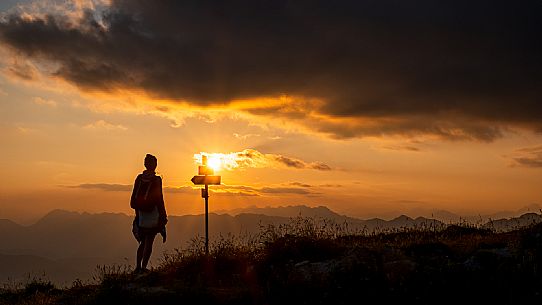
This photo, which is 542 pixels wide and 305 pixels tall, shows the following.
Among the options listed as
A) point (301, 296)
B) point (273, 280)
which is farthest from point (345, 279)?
point (273, 280)

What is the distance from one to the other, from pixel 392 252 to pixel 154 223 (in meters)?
5.75

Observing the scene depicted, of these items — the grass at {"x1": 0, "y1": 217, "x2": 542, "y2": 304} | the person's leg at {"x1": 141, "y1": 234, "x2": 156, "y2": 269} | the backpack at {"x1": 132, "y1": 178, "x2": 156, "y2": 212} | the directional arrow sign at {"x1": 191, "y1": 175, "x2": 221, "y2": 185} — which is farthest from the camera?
the directional arrow sign at {"x1": 191, "y1": 175, "x2": 221, "y2": 185}

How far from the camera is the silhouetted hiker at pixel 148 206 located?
41.1ft

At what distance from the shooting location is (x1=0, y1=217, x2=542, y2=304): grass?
8328 millimetres

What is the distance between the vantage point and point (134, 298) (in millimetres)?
9469

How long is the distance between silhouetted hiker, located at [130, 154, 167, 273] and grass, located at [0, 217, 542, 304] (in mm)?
833

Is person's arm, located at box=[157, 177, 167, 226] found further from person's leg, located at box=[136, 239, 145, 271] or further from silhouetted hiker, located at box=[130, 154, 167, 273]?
person's leg, located at box=[136, 239, 145, 271]

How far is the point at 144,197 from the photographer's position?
12.5 metres

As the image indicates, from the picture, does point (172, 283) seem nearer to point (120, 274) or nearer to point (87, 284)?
point (120, 274)

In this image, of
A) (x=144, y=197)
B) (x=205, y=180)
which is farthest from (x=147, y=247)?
(x=205, y=180)

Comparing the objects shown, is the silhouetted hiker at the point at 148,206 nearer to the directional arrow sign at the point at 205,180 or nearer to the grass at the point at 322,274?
the grass at the point at 322,274

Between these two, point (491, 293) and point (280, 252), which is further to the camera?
point (280, 252)

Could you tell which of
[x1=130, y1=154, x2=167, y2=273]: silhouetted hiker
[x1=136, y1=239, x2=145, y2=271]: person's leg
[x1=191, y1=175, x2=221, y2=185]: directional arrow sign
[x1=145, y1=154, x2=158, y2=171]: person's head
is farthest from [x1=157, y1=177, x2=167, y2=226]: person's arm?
[x1=191, y1=175, x2=221, y2=185]: directional arrow sign

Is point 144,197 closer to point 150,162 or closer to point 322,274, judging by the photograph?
point 150,162
